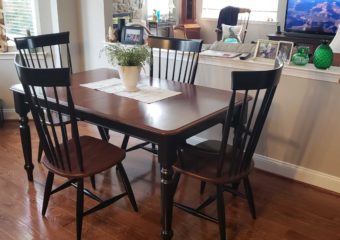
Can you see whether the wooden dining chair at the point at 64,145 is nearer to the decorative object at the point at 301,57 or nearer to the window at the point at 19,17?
the decorative object at the point at 301,57

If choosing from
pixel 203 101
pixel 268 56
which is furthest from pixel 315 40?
pixel 203 101

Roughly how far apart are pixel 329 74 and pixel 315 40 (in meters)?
2.88

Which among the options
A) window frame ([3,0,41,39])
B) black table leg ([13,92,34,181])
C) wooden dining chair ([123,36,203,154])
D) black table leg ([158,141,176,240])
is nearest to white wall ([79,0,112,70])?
window frame ([3,0,41,39])

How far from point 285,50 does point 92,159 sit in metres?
1.53

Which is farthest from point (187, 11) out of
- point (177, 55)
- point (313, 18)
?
point (177, 55)

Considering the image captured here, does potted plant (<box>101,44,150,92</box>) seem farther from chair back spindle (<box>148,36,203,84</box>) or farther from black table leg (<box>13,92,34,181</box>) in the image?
black table leg (<box>13,92,34,181</box>)

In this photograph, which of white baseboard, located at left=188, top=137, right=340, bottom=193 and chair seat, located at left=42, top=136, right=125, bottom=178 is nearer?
chair seat, located at left=42, top=136, right=125, bottom=178

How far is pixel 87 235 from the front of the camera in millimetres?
2135

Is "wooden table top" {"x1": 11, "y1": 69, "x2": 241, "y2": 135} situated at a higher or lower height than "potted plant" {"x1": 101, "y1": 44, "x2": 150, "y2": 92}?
lower

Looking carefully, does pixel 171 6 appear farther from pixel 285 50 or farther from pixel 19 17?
pixel 285 50

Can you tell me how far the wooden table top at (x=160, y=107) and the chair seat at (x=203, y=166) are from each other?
22 cm

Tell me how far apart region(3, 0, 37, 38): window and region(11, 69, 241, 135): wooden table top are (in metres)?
1.62

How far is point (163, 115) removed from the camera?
6.31ft

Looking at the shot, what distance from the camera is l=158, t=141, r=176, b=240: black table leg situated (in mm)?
1759
